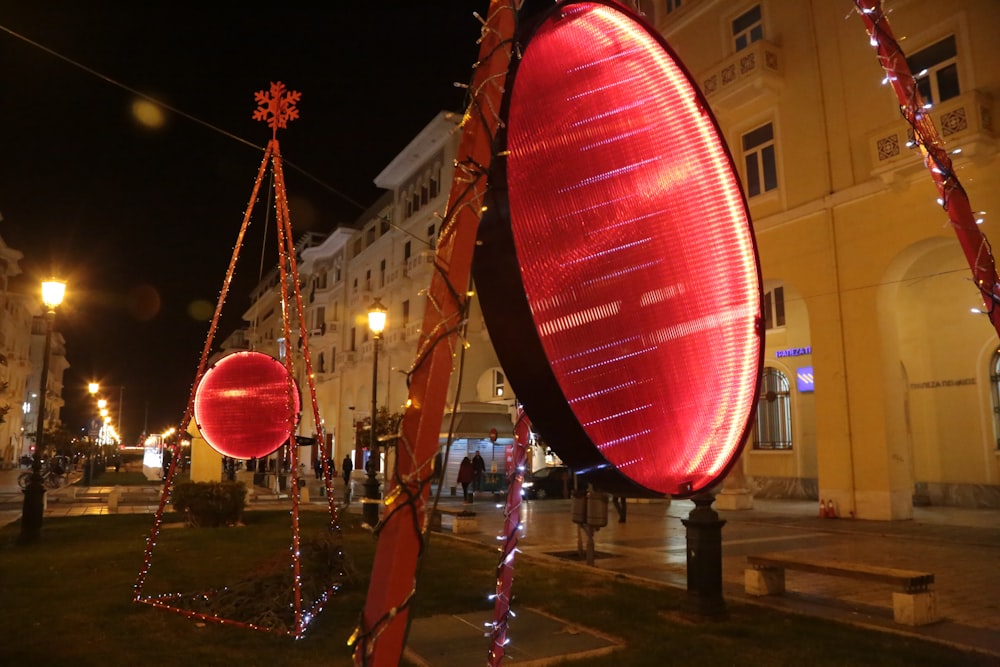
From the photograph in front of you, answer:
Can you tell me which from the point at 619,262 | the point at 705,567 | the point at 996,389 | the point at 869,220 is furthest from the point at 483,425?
the point at 619,262

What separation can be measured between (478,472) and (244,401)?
20.3m

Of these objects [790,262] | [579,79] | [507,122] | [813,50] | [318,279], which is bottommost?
[507,122]

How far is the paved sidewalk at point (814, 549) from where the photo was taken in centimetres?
A: 820

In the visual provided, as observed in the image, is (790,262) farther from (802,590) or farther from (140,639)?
(140,639)

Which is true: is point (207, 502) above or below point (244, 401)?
below

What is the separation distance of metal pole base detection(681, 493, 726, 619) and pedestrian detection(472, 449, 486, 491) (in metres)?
19.2

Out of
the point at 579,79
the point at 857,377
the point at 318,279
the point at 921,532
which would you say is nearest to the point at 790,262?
the point at 857,377

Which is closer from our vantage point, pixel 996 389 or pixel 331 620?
pixel 331 620

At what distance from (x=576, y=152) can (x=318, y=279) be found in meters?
61.8

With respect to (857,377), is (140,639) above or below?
below

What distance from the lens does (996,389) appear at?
19125mm

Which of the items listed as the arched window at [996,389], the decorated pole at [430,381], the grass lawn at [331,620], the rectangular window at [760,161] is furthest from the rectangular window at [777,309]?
the decorated pole at [430,381]

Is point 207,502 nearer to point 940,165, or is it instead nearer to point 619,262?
point 940,165

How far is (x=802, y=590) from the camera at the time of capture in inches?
377
